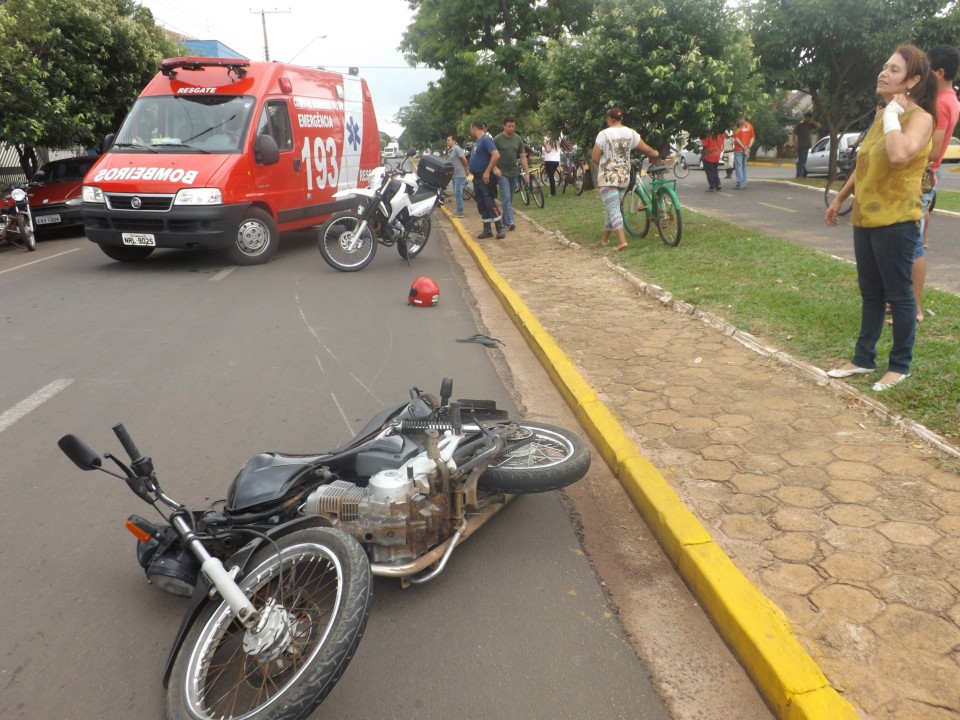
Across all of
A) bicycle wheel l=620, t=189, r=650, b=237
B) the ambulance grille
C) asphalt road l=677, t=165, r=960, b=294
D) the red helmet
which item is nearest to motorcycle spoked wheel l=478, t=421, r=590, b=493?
Result: the red helmet

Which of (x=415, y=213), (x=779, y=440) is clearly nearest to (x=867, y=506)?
(x=779, y=440)

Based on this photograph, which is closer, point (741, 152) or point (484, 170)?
point (484, 170)

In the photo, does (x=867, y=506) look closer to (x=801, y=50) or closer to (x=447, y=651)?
(x=447, y=651)

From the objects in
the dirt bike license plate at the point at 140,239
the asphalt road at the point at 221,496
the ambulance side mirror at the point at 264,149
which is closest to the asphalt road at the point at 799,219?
the asphalt road at the point at 221,496

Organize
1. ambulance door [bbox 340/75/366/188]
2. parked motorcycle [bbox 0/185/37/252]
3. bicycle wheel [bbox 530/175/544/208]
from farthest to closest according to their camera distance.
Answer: bicycle wheel [bbox 530/175/544/208]
ambulance door [bbox 340/75/366/188]
parked motorcycle [bbox 0/185/37/252]

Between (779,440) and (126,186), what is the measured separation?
8.87 m

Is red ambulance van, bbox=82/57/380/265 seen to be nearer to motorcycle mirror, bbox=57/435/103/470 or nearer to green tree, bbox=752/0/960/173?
motorcycle mirror, bbox=57/435/103/470

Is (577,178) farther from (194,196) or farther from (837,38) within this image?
(194,196)

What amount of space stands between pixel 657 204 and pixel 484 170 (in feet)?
10.6

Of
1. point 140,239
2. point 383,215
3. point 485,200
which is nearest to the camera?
point 140,239

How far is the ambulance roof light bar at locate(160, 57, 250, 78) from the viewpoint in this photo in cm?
1124

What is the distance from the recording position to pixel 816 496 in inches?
142

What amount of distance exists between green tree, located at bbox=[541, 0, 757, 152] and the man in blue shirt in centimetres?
163

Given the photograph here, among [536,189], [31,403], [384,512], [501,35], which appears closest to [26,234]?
[31,403]
